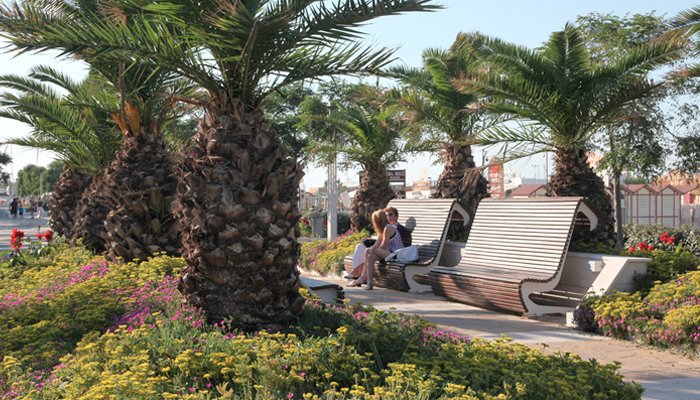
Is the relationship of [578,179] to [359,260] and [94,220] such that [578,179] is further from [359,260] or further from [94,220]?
[94,220]

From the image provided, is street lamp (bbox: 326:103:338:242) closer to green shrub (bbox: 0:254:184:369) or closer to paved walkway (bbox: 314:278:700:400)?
paved walkway (bbox: 314:278:700:400)

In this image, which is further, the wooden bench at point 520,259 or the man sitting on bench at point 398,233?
the man sitting on bench at point 398,233

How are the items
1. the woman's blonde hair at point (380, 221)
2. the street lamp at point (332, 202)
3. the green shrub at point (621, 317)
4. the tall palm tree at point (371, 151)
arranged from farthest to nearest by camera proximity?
the street lamp at point (332, 202) < the tall palm tree at point (371, 151) < the woman's blonde hair at point (380, 221) < the green shrub at point (621, 317)

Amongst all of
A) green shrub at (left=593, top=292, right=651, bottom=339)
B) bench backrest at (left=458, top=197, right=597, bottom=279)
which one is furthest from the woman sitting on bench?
green shrub at (left=593, top=292, right=651, bottom=339)

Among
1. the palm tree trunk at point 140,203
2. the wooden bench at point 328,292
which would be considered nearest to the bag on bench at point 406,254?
the wooden bench at point 328,292

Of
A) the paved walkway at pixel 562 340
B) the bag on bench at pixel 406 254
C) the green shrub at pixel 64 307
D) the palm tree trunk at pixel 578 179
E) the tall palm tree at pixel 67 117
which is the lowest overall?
the paved walkway at pixel 562 340

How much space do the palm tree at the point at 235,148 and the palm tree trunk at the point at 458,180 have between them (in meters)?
9.43

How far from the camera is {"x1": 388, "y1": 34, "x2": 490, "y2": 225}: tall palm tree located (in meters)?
15.5

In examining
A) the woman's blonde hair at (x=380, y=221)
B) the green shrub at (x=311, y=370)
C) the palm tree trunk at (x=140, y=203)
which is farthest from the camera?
the woman's blonde hair at (x=380, y=221)

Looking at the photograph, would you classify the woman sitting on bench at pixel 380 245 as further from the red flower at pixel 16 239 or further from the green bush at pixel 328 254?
the red flower at pixel 16 239

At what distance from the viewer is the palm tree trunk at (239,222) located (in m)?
6.00

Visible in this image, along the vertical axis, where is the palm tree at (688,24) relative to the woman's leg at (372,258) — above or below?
above

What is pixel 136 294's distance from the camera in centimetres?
746

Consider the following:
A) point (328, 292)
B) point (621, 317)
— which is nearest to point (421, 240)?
point (328, 292)
